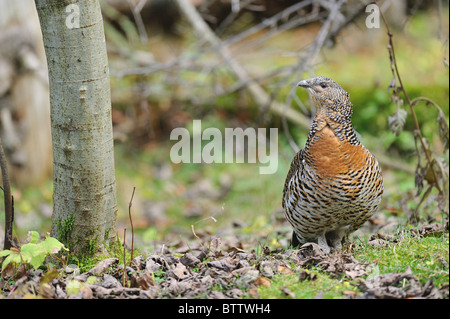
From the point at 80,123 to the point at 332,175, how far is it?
1850mm

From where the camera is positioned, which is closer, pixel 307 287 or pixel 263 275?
pixel 307 287

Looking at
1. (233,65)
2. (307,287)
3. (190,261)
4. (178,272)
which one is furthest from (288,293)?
(233,65)

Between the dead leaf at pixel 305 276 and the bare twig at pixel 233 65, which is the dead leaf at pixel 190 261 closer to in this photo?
the dead leaf at pixel 305 276

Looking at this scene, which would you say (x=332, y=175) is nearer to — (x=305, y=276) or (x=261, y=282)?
(x=305, y=276)

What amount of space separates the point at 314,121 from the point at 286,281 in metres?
1.35

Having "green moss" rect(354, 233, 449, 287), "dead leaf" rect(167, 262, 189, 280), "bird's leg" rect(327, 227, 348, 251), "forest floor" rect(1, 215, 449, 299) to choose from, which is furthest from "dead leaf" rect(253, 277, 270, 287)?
"bird's leg" rect(327, 227, 348, 251)

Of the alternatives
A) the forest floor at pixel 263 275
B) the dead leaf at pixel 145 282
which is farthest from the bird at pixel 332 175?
the dead leaf at pixel 145 282

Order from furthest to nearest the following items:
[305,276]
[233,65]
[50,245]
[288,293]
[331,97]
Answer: [233,65] → [331,97] → [305,276] → [50,245] → [288,293]

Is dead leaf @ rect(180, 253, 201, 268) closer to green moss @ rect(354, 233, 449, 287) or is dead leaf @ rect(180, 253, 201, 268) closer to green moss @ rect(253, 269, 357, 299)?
green moss @ rect(253, 269, 357, 299)

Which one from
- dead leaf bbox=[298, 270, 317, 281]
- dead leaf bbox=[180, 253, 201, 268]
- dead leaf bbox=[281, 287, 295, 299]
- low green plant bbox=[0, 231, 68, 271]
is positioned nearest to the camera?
dead leaf bbox=[281, 287, 295, 299]

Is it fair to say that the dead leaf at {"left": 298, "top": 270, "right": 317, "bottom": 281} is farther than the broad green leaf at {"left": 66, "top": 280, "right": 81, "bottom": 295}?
Yes

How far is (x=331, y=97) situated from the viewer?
3.86 m

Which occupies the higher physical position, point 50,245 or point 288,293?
point 50,245

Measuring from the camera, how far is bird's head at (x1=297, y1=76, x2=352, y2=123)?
386 centimetres
